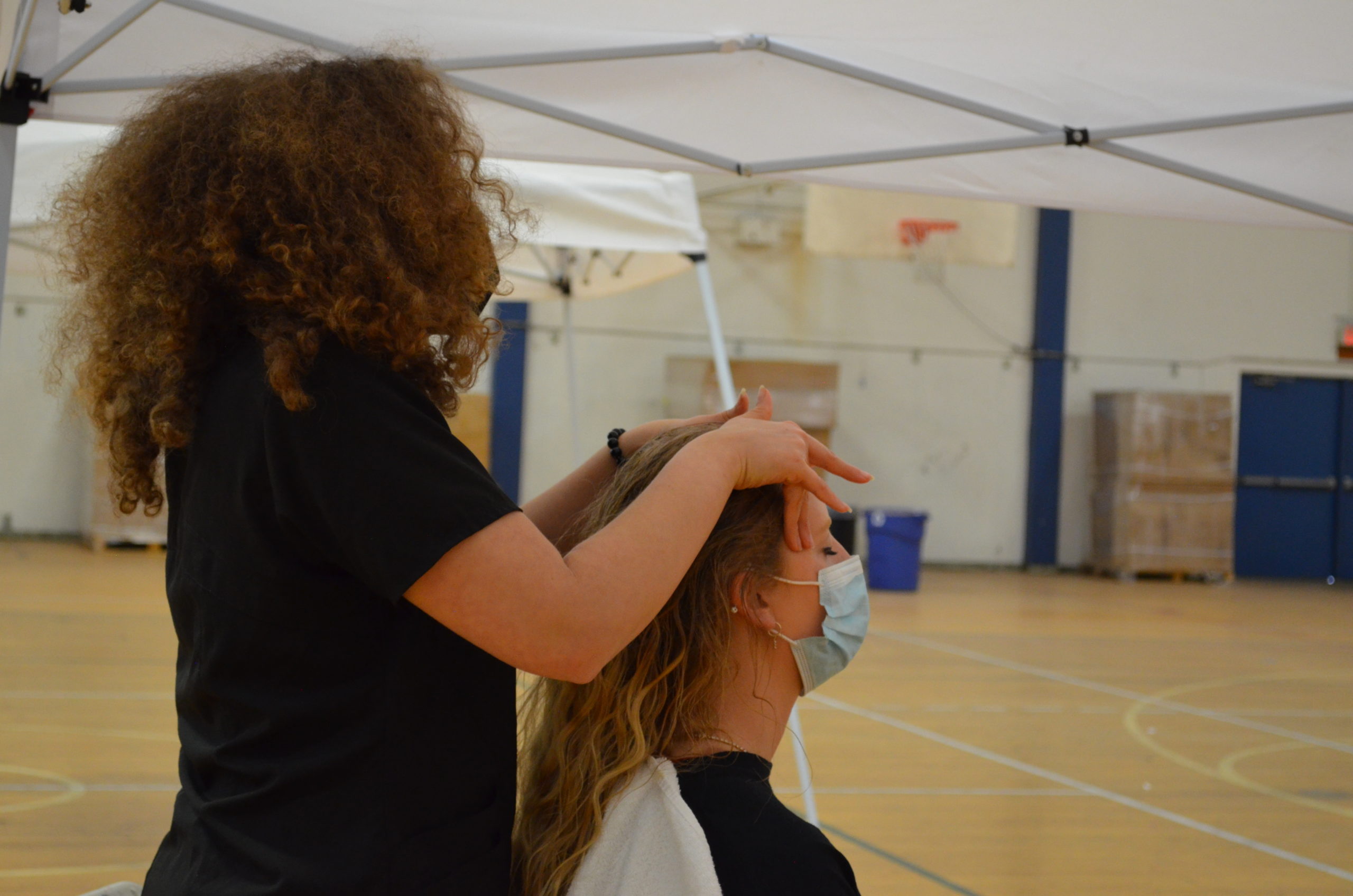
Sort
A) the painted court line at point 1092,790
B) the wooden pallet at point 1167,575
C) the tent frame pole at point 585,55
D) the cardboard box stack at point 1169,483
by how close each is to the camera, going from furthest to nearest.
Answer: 1. the wooden pallet at point 1167,575
2. the cardboard box stack at point 1169,483
3. the painted court line at point 1092,790
4. the tent frame pole at point 585,55

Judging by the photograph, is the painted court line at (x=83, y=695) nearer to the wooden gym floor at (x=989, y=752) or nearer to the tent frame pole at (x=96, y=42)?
the wooden gym floor at (x=989, y=752)

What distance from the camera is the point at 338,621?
3.66 ft

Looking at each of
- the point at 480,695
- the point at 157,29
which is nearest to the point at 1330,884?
the point at 480,695

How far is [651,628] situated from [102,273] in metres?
0.75

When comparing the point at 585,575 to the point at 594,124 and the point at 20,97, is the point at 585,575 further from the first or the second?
the point at 594,124

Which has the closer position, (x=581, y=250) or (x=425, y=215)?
(x=425, y=215)

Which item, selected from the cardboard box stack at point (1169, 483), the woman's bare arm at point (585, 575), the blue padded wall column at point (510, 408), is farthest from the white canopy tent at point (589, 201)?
the cardboard box stack at point (1169, 483)

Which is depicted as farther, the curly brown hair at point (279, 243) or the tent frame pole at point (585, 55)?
the tent frame pole at point (585, 55)

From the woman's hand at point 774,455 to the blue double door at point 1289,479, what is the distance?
46.0 ft

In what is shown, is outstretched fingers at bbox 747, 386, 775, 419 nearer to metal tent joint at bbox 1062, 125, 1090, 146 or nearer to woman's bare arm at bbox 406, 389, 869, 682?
woman's bare arm at bbox 406, 389, 869, 682

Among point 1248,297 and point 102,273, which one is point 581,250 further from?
point 1248,297

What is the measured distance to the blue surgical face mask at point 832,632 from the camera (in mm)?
1563

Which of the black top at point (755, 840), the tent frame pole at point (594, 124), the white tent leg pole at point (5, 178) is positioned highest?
the tent frame pole at point (594, 124)

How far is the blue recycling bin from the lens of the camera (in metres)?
11.1
